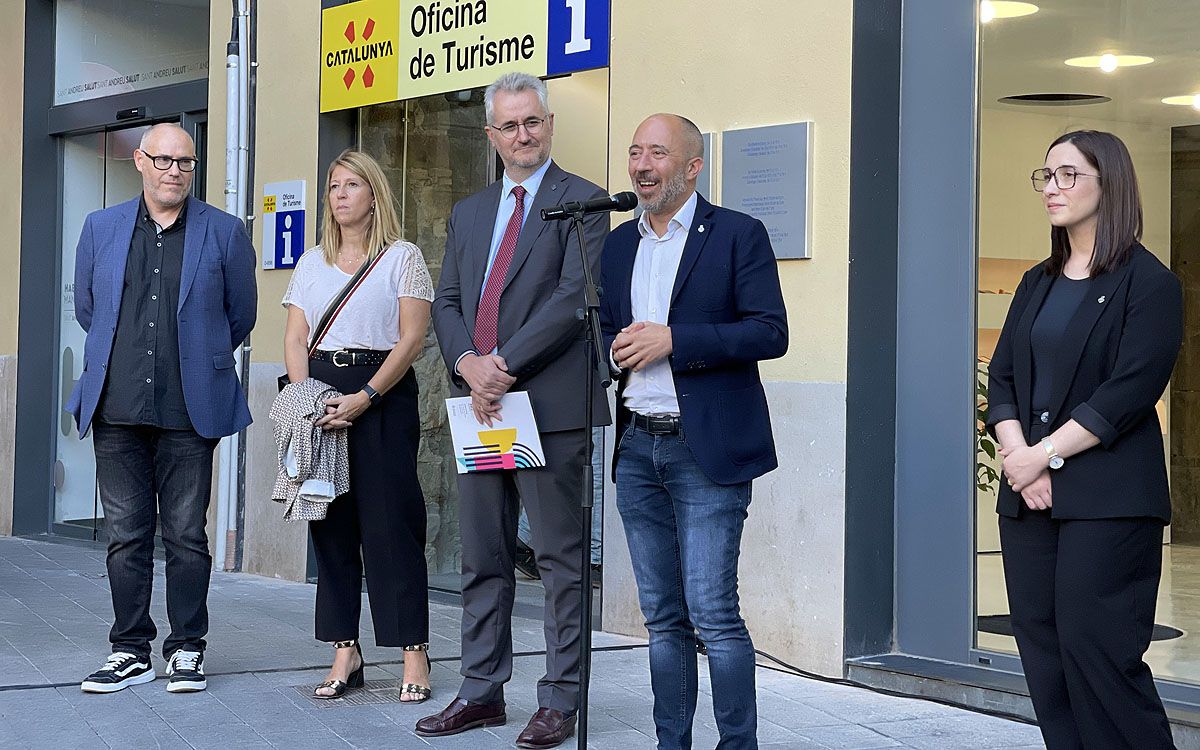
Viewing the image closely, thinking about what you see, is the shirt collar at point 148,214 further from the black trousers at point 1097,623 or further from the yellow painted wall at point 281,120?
the black trousers at point 1097,623

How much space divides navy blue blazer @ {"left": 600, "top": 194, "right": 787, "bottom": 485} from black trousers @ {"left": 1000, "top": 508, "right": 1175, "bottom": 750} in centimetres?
81

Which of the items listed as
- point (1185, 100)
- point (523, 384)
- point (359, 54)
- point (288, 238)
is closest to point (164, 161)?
point (523, 384)

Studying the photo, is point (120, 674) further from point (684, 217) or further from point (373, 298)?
point (684, 217)

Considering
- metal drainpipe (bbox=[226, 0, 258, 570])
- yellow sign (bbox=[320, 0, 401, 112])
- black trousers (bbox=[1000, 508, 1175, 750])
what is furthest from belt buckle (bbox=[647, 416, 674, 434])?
metal drainpipe (bbox=[226, 0, 258, 570])

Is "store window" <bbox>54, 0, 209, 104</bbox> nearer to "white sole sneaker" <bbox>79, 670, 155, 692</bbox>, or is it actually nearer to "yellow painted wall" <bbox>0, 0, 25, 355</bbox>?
"yellow painted wall" <bbox>0, 0, 25, 355</bbox>

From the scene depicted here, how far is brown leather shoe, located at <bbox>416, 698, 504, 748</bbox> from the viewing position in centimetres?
489

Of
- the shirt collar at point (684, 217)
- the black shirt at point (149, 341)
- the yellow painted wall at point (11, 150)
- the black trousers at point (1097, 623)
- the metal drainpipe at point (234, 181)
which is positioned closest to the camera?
the black trousers at point (1097, 623)

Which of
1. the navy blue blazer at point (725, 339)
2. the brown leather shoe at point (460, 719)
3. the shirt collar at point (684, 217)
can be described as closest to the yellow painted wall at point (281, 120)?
the brown leather shoe at point (460, 719)

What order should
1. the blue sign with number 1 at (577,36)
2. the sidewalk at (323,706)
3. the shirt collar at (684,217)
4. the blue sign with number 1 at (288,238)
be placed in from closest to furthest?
1. the shirt collar at (684,217)
2. the sidewalk at (323,706)
3. the blue sign with number 1 at (577,36)
4. the blue sign with number 1 at (288,238)

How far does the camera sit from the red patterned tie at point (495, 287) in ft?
16.4

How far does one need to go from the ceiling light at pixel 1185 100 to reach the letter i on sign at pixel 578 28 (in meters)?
2.73

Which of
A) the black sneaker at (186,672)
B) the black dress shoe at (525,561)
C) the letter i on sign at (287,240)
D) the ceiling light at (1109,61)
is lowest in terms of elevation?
the black sneaker at (186,672)

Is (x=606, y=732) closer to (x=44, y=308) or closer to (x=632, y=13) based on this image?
(x=632, y=13)

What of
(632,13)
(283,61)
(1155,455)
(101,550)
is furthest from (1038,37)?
(101,550)
